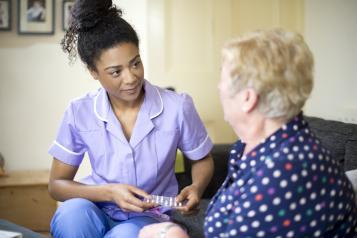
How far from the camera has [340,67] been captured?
2.54m

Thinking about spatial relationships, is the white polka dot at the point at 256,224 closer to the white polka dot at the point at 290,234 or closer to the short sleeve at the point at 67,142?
the white polka dot at the point at 290,234

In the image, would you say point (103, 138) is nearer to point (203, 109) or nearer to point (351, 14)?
point (203, 109)

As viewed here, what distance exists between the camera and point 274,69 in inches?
32.7

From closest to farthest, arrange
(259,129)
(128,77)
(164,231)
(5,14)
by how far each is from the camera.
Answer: (259,129) < (164,231) < (128,77) < (5,14)

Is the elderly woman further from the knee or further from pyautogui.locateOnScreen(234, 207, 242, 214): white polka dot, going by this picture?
the knee

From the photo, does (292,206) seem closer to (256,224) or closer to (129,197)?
(256,224)

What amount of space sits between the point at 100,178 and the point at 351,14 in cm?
179

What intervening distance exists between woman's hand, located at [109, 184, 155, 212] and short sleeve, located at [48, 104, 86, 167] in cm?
25

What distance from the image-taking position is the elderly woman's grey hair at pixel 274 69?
2.74ft

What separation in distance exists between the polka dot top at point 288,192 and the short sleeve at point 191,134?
0.63m

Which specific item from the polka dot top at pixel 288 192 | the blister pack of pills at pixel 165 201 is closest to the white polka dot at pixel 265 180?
the polka dot top at pixel 288 192

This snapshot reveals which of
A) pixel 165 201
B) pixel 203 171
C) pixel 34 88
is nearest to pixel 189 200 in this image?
pixel 165 201

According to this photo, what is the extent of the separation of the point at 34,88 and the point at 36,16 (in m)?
0.50

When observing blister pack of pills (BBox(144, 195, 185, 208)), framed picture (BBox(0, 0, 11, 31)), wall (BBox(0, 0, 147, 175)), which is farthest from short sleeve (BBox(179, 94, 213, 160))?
framed picture (BBox(0, 0, 11, 31))
